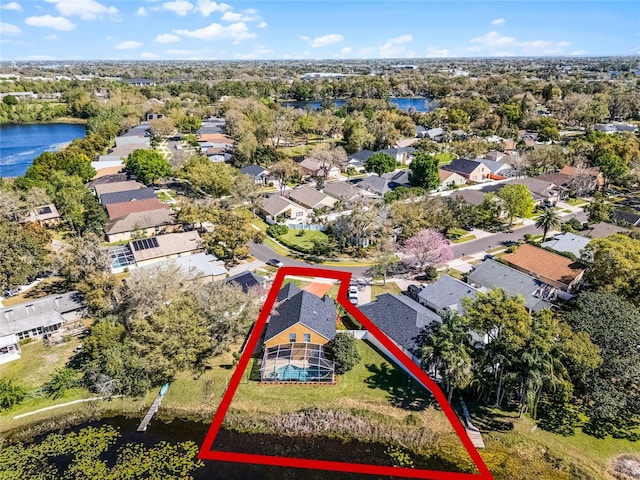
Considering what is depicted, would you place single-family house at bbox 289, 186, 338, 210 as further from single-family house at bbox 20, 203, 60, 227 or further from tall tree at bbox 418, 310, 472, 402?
tall tree at bbox 418, 310, 472, 402

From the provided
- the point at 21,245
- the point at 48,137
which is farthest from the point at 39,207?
the point at 48,137

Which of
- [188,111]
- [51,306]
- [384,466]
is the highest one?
[188,111]

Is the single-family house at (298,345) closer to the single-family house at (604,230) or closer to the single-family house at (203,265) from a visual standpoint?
the single-family house at (203,265)

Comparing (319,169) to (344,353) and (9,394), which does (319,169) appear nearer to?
(344,353)

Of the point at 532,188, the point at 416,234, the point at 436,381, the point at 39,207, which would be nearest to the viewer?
the point at 436,381

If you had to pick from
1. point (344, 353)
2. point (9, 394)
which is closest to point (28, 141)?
point (9, 394)

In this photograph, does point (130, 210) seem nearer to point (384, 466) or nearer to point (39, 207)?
point (39, 207)
